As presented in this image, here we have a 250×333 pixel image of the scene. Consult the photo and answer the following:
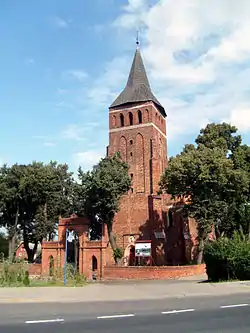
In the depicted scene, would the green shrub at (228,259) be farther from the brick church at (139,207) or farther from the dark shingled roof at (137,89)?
the dark shingled roof at (137,89)

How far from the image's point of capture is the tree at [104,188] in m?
37.2

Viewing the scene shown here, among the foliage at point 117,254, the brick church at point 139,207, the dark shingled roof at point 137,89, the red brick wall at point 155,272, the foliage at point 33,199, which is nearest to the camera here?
the red brick wall at point 155,272

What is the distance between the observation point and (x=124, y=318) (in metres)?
9.35

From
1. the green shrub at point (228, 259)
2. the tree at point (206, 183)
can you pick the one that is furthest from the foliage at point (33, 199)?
the green shrub at point (228, 259)

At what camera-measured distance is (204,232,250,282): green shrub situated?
20422 mm

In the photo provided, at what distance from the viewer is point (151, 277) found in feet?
107

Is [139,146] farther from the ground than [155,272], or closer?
farther from the ground

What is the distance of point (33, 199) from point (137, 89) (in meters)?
22.9

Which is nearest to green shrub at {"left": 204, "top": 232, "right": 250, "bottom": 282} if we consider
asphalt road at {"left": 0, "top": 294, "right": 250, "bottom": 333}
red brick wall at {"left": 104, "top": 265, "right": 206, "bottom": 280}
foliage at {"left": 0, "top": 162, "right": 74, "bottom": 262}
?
asphalt road at {"left": 0, "top": 294, "right": 250, "bottom": 333}

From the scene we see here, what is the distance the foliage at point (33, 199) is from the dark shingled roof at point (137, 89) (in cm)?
1457

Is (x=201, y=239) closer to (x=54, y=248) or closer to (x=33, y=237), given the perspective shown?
(x=54, y=248)

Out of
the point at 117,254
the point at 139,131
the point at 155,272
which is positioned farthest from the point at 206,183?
the point at 139,131

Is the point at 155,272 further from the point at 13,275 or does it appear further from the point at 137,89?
the point at 137,89

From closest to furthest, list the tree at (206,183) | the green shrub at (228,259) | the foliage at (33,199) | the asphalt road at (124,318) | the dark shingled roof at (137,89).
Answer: the asphalt road at (124,318)
the green shrub at (228,259)
the tree at (206,183)
the foliage at (33,199)
the dark shingled roof at (137,89)
